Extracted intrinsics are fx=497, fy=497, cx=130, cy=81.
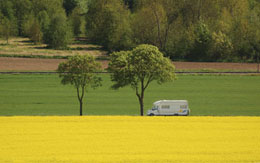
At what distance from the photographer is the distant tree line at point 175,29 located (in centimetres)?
11056

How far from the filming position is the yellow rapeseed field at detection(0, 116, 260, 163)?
2825 centimetres

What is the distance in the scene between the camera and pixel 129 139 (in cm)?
3234

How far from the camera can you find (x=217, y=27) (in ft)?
382

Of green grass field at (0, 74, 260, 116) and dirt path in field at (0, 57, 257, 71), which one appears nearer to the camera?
green grass field at (0, 74, 260, 116)

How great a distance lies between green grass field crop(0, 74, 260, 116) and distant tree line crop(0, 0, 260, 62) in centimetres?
2591

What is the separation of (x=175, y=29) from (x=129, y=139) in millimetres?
90970

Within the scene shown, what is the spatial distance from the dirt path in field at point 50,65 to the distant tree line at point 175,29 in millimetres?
5775

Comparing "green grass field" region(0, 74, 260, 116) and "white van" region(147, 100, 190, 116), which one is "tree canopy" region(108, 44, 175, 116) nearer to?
"green grass field" region(0, 74, 260, 116)

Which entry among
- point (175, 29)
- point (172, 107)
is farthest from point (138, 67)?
point (175, 29)

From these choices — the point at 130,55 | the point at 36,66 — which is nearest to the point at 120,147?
the point at 130,55

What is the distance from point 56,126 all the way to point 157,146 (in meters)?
9.73

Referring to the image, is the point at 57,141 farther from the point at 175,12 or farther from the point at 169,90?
the point at 175,12

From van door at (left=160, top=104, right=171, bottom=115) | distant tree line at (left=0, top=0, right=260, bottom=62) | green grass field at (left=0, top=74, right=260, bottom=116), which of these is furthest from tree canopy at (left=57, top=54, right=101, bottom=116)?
distant tree line at (left=0, top=0, right=260, bottom=62)

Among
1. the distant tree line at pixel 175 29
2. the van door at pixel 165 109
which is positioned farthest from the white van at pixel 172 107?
the distant tree line at pixel 175 29
